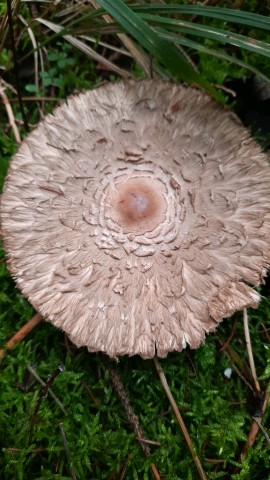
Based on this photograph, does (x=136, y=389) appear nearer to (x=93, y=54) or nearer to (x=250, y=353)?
(x=250, y=353)

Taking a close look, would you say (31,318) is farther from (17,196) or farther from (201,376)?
(201,376)

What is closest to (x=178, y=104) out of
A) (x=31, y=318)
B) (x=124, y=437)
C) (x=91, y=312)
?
(x=91, y=312)

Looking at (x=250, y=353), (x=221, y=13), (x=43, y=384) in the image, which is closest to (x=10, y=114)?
(x=221, y=13)

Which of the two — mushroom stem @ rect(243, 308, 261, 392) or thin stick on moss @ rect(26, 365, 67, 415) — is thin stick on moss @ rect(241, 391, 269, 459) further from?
thin stick on moss @ rect(26, 365, 67, 415)

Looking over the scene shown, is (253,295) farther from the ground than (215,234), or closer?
closer

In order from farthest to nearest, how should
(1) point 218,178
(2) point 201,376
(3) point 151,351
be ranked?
(2) point 201,376 → (1) point 218,178 → (3) point 151,351

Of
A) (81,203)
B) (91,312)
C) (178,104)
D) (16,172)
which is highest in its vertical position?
(178,104)

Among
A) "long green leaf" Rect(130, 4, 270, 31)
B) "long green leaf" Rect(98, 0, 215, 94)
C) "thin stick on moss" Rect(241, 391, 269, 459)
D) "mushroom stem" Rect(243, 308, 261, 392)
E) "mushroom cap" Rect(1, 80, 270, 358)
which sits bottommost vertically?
"thin stick on moss" Rect(241, 391, 269, 459)

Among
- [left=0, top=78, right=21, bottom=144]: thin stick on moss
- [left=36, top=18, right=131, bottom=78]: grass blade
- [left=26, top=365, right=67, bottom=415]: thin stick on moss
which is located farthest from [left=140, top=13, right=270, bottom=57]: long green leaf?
[left=26, top=365, right=67, bottom=415]: thin stick on moss
